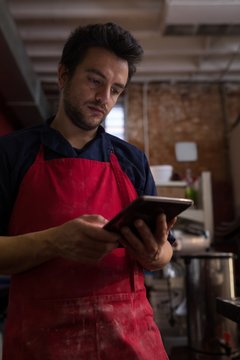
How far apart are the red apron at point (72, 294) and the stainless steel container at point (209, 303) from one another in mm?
1486

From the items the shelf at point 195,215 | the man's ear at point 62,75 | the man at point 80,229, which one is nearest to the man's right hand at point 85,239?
the man at point 80,229

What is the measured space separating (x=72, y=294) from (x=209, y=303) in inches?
66.7

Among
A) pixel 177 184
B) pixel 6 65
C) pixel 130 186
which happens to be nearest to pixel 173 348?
pixel 177 184

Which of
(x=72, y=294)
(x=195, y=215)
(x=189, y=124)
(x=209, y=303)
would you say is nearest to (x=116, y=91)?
(x=72, y=294)

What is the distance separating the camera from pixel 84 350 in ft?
2.91

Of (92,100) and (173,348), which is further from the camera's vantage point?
(173,348)

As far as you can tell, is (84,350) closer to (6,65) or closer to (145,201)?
(145,201)

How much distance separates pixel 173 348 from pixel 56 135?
2028 mm

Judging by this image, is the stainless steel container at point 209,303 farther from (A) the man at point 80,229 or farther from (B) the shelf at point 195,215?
(A) the man at point 80,229

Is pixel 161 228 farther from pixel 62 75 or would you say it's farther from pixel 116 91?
pixel 62 75

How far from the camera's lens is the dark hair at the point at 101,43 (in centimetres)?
115

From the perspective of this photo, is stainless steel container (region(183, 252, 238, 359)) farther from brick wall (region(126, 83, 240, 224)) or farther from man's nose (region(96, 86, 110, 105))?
brick wall (region(126, 83, 240, 224))

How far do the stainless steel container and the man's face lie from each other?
1578 millimetres

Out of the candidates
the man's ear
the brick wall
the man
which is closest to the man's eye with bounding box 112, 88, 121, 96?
the man
